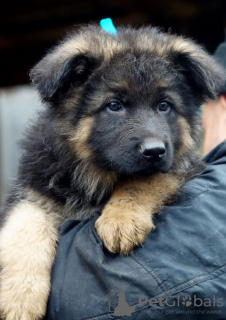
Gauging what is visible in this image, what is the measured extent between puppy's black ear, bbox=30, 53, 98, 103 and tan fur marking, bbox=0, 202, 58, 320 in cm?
81

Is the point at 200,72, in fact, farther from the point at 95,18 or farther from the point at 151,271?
the point at 95,18

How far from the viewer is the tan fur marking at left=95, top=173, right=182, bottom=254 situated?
8.08ft

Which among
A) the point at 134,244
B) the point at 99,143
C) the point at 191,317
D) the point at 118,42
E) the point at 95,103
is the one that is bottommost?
the point at 191,317

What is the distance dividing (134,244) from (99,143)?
810 millimetres

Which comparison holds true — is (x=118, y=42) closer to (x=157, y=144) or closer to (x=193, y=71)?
(x=193, y=71)

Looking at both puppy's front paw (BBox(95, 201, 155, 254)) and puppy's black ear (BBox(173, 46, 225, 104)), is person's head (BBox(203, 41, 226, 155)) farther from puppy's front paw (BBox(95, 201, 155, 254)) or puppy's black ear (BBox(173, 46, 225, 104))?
puppy's front paw (BBox(95, 201, 155, 254))

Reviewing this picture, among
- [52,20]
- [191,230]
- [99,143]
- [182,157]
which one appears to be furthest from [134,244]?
[52,20]

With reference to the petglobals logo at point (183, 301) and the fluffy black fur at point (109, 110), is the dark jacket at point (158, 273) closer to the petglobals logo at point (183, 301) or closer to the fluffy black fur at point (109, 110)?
the petglobals logo at point (183, 301)

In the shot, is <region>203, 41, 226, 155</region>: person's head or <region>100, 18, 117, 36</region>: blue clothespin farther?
<region>203, 41, 226, 155</region>: person's head

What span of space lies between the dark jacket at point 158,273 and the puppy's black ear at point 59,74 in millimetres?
938

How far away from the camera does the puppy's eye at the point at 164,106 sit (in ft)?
9.83

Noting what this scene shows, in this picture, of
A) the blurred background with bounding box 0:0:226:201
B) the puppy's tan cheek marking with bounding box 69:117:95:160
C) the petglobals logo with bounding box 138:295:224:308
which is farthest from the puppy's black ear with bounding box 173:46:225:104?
the blurred background with bounding box 0:0:226:201

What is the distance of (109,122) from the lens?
2924mm

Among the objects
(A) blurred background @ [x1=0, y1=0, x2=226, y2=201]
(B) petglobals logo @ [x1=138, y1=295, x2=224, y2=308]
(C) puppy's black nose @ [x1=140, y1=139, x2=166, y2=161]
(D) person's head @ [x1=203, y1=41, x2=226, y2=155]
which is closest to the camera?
(B) petglobals logo @ [x1=138, y1=295, x2=224, y2=308]
